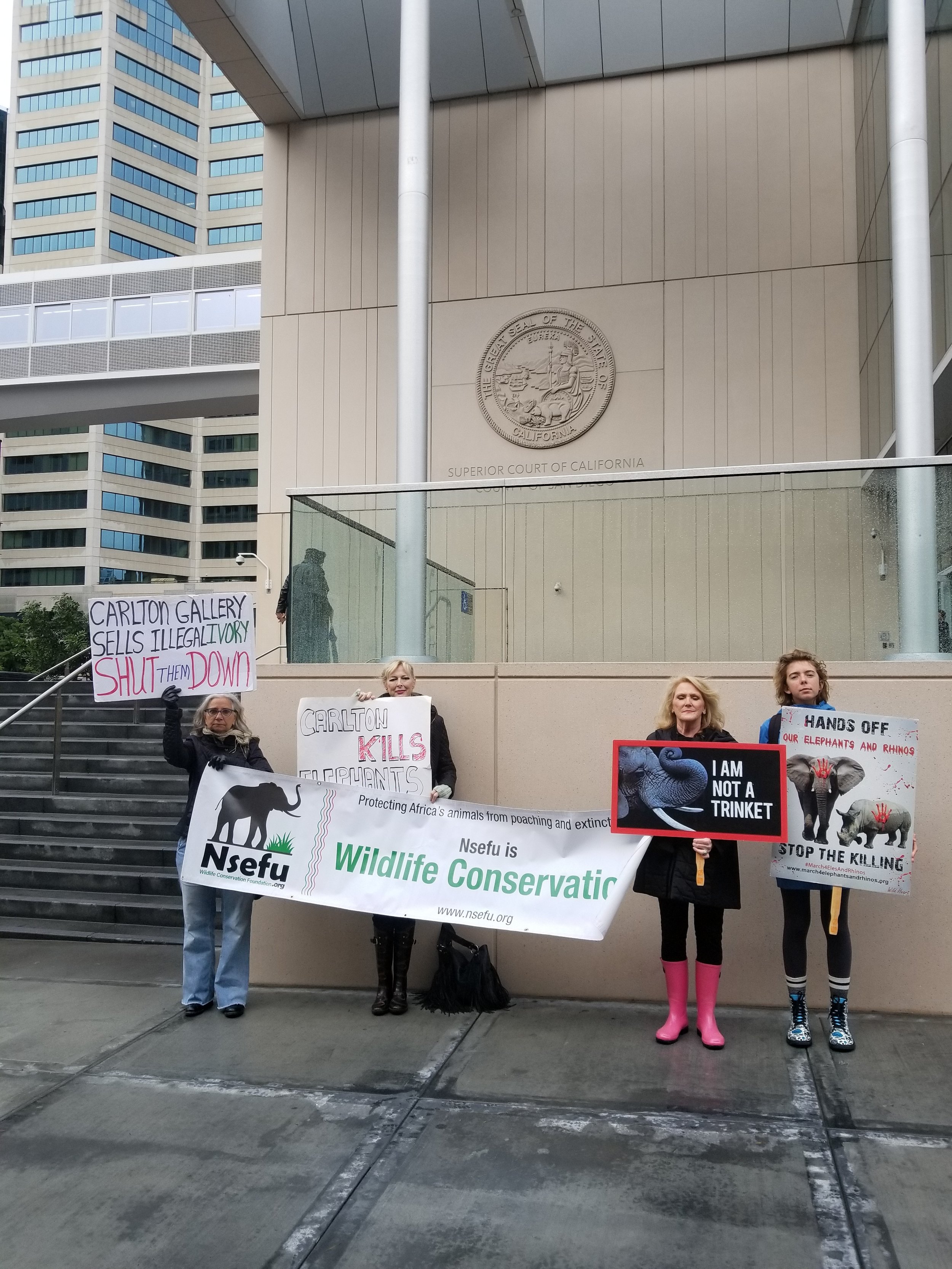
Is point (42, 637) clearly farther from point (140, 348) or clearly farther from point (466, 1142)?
point (466, 1142)

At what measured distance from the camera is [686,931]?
562 cm

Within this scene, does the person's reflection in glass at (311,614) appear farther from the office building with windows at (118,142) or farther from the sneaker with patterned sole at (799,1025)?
the office building with windows at (118,142)

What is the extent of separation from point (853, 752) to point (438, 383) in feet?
31.8

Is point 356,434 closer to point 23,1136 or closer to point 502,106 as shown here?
point 502,106

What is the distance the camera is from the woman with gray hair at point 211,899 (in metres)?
6.19

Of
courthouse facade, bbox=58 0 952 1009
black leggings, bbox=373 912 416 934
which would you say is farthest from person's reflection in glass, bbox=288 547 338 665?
courthouse facade, bbox=58 0 952 1009

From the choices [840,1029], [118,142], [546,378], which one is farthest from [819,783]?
[118,142]

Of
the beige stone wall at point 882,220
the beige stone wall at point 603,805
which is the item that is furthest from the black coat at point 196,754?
the beige stone wall at point 882,220

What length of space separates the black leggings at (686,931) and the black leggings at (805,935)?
0.34m

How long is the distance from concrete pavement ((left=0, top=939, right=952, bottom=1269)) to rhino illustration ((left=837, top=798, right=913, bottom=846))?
41.1 inches

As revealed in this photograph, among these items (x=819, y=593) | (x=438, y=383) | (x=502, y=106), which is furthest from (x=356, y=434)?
(x=819, y=593)

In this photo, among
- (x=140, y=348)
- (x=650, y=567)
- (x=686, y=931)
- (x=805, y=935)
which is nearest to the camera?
(x=805, y=935)

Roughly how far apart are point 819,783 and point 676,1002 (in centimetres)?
136

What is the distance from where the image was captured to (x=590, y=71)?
1354 cm
